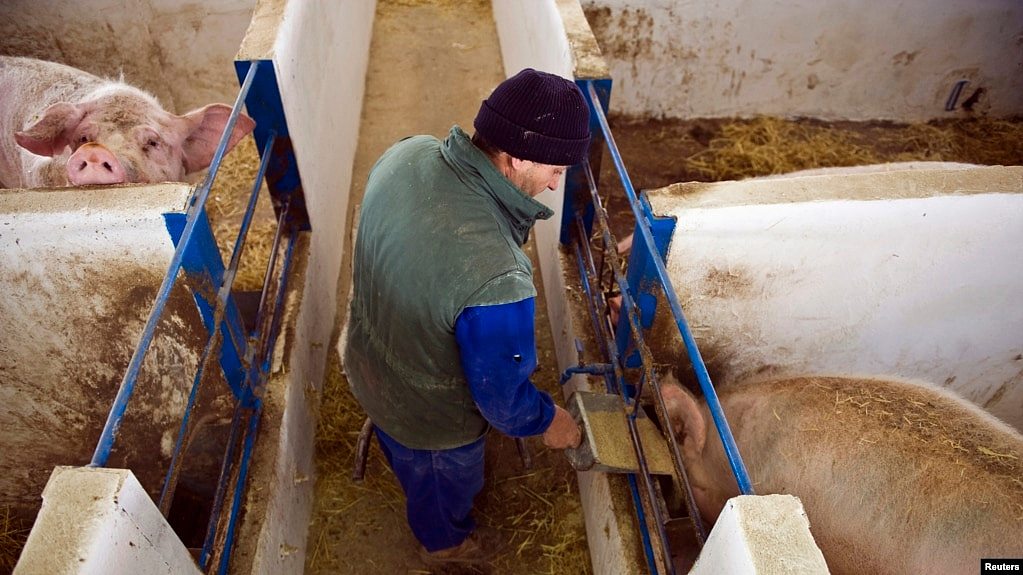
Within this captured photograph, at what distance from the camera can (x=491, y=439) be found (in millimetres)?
3781

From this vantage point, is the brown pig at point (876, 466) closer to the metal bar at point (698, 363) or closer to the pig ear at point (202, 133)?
the metal bar at point (698, 363)

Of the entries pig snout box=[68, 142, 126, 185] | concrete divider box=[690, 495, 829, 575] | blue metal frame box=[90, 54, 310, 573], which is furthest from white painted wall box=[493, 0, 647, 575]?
pig snout box=[68, 142, 126, 185]

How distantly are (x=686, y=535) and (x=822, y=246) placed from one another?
1353 mm

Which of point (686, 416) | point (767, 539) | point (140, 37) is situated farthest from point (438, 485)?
point (140, 37)

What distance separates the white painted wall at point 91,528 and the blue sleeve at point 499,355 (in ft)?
3.05

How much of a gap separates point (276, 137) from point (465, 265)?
1798 mm

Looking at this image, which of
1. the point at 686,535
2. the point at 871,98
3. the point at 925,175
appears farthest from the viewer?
the point at 871,98

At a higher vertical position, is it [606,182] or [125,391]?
[125,391]

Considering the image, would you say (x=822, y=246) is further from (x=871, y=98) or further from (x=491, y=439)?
(x=871, y=98)

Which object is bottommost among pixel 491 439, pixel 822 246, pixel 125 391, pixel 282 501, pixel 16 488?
pixel 491 439

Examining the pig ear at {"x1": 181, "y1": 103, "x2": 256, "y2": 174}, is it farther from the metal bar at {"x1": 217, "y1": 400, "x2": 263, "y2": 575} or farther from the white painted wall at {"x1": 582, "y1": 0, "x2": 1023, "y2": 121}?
the white painted wall at {"x1": 582, "y1": 0, "x2": 1023, "y2": 121}

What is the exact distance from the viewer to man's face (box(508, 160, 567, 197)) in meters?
2.17

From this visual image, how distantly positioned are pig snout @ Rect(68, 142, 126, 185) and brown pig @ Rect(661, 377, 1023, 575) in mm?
2595

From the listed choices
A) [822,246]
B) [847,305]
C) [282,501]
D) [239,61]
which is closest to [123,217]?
[239,61]
